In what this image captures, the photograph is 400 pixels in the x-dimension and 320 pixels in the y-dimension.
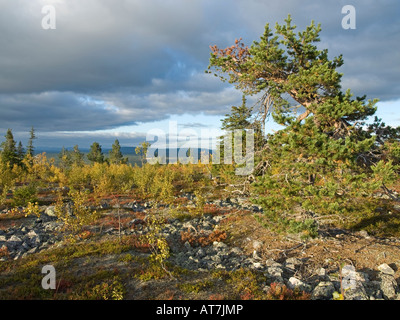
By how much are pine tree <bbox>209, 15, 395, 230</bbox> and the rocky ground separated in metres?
2.38

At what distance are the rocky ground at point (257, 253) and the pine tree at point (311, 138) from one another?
7.82ft

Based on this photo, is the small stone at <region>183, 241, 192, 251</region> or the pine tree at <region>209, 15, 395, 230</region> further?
the small stone at <region>183, 241, 192, 251</region>

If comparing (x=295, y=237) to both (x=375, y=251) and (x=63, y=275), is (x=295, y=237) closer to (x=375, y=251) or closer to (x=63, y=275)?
(x=375, y=251)

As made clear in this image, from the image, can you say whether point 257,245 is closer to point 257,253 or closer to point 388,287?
point 257,253

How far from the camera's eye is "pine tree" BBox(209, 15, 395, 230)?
8.20 meters

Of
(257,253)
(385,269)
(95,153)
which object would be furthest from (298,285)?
(95,153)

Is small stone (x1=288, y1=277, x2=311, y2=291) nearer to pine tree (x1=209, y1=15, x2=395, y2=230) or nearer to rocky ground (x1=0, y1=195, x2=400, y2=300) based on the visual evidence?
rocky ground (x1=0, y1=195, x2=400, y2=300)

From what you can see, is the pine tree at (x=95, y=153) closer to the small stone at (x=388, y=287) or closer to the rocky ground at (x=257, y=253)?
the rocky ground at (x=257, y=253)

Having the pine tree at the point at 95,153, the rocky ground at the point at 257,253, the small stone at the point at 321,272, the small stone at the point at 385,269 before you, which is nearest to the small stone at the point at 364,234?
the rocky ground at the point at 257,253

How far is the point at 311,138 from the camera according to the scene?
333 inches

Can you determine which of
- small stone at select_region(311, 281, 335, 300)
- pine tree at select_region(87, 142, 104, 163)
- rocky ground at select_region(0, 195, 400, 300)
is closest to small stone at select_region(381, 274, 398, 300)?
rocky ground at select_region(0, 195, 400, 300)

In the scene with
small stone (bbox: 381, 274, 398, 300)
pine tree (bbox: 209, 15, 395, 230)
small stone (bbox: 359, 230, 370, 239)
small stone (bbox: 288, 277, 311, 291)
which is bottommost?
small stone (bbox: 288, 277, 311, 291)

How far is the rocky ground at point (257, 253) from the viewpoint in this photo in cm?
823

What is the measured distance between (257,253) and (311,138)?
7011 mm
